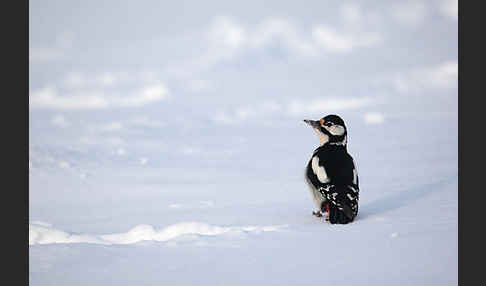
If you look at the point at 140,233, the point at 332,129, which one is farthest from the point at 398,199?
the point at 140,233

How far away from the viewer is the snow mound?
4.47 m

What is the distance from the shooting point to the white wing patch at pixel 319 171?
187 inches

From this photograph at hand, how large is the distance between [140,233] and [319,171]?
1654 mm

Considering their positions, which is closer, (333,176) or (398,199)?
(333,176)

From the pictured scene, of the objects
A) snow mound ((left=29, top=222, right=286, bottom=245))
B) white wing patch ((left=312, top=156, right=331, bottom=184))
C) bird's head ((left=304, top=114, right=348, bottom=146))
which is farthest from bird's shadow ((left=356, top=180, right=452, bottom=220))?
snow mound ((left=29, top=222, right=286, bottom=245))

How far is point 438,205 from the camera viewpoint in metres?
5.36

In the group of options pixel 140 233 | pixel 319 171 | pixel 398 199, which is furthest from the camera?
pixel 398 199

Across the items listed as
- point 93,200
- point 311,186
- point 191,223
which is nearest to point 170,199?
point 93,200

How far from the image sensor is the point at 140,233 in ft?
15.3

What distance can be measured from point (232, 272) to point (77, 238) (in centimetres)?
155

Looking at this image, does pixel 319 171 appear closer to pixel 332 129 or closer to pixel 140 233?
pixel 332 129

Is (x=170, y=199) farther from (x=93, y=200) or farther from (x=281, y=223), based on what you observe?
(x=281, y=223)

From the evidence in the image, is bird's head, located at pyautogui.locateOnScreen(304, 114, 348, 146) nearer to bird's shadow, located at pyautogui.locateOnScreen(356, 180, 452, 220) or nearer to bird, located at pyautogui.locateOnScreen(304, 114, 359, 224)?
bird, located at pyautogui.locateOnScreen(304, 114, 359, 224)

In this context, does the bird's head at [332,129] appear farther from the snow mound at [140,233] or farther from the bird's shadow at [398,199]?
the snow mound at [140,233]
